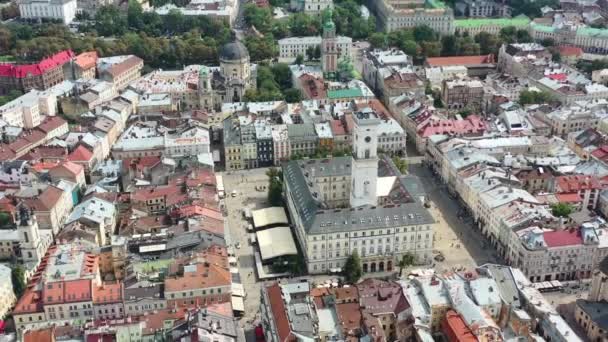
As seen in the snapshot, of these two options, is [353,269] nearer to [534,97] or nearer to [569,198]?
[569,198]

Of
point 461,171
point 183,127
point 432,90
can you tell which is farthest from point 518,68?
point 183,127

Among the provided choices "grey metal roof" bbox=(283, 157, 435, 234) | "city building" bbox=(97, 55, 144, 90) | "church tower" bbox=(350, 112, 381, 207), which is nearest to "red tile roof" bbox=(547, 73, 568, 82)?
"grey metal roof" bbox=(283, 157, 435, 234)

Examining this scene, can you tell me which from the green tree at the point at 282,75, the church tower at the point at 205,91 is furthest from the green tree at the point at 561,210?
the green tree at the point at 282,75

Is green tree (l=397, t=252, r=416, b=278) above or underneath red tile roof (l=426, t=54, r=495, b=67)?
underneath

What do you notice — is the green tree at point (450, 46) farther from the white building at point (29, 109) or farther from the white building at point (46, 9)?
the white building at point (46, 9)

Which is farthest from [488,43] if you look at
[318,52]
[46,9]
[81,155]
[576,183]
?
[46,9]

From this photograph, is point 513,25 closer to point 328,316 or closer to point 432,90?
point 432,90

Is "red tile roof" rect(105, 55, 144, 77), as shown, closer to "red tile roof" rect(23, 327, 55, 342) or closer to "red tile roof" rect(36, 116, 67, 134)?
"red tile roof" rect(36, 116, 67, 134)
